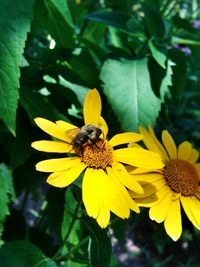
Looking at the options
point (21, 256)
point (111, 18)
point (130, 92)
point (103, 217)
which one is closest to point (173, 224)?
point (103, 217)

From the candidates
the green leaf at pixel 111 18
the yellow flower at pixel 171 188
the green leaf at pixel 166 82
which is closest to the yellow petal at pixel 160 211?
the yellow flower at pixel 171 188

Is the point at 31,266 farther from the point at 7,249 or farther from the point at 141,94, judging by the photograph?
the point at 141,94

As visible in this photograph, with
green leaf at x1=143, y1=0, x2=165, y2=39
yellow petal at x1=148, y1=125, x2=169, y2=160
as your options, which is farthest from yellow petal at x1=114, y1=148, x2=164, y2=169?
green leaf at x1=143, y1=0, x2=165, y2=39

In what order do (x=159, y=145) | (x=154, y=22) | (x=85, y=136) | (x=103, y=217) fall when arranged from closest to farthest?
(x=103, y=217)
(x=85, y=136)
(x=159, y=145)
(x=154, y=22)

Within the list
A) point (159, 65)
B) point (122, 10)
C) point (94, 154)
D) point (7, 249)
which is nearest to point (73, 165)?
point (94, 154)

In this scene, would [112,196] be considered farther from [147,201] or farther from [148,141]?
[148,141]
